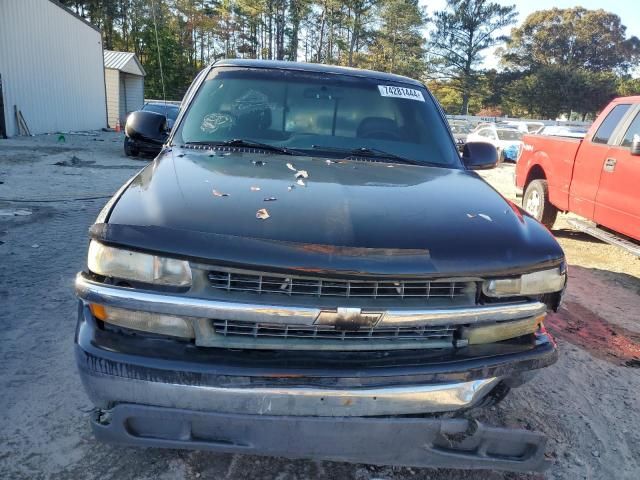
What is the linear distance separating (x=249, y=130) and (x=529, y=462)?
2.28 meters

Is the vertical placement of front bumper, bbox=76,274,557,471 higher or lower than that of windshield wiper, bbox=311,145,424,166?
lower

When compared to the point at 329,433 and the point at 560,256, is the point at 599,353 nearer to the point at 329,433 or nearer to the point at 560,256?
the point at 560,256

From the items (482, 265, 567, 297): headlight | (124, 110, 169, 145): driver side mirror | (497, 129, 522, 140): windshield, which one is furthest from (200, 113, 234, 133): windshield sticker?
(497, 129, 522, 140): windshield

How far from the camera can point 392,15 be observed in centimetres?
5047

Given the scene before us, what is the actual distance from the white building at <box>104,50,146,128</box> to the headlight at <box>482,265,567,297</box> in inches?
1275

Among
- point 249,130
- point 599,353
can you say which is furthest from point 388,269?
point 599,353

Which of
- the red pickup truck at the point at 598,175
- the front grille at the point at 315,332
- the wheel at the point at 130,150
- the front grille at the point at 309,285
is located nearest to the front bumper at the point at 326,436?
the front grille at the point at 315,332

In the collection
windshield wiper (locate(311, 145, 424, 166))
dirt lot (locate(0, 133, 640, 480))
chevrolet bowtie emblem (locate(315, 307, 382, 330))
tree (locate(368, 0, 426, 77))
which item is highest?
tree (locate(368, 0, 426, 77))

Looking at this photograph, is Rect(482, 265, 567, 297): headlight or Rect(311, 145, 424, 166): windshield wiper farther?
Rect(311, 145, 424, 166): windshield wiper

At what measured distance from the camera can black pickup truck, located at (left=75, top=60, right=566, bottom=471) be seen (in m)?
1.69

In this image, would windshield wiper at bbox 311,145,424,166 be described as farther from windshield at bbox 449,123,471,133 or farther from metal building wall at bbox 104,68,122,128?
metal building wall at bbox 104,68,122,128

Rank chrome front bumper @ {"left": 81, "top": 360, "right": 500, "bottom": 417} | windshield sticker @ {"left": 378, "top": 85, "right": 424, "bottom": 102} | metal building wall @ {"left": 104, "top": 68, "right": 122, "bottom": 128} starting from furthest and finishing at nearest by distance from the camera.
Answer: metal building wall @ {"left": 104, "top": 68, "right": 122, "bottom": 128} → windshield sticker @ {"left": 378, "top": 85, "right": 424, "bottom": 102} → chrome front bumper @ {"left": 81, "top": 360, "right": 500, "bottom": 417}

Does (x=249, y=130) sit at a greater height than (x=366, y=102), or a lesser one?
lesser

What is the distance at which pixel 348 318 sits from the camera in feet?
5.70
